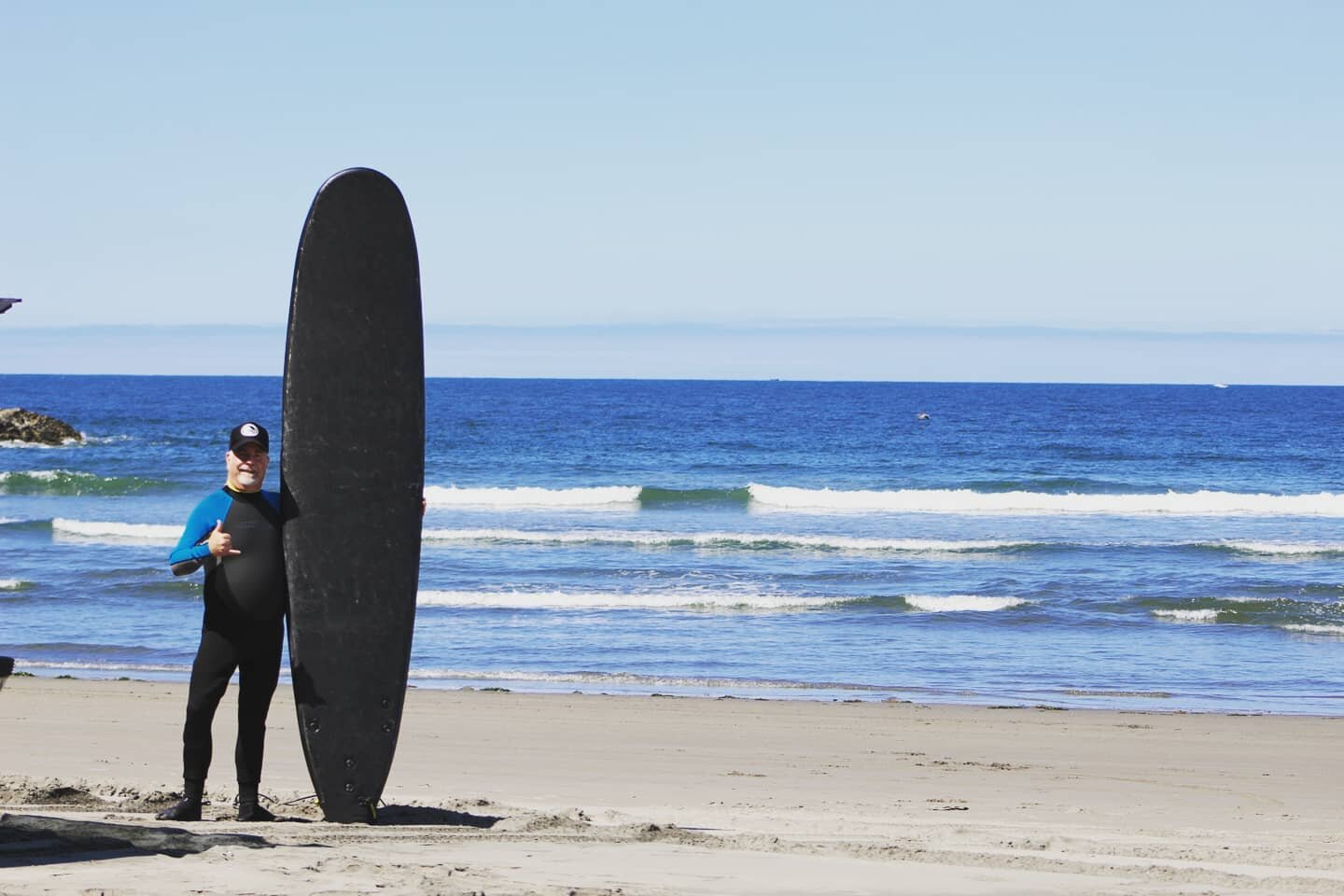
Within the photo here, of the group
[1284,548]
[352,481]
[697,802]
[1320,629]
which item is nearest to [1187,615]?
[1320,629]

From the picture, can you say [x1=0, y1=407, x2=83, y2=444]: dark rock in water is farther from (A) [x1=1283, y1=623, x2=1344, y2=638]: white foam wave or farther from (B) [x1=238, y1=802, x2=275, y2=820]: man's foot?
(B) [x1=238, y1=802, x2=275, y2=820]: man's foot

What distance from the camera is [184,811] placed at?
514cm

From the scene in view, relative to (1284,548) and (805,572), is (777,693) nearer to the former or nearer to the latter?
(805,572)

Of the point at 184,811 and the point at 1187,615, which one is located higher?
the point at 184,811

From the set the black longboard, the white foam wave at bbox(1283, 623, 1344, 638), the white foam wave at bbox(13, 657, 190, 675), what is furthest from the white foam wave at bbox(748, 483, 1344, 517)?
the black longboard

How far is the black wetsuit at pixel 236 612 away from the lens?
16.6ft

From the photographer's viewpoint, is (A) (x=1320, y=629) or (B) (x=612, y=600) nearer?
(A) (x=1320, y=629)

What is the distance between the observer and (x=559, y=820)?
5523 mm

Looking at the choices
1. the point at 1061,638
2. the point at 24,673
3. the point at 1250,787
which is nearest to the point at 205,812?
the point at 1250,787

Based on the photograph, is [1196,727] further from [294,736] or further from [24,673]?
[24,673]

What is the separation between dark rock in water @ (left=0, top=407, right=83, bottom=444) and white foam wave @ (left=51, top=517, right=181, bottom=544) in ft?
70.6

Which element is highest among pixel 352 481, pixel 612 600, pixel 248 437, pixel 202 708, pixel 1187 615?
pixel 248 437

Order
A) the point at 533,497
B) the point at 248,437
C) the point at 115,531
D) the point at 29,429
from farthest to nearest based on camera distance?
the point at 29,429 → the point at 533,497 → the point at 115,531 → the point at 248,437

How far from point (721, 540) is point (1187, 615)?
784cm
